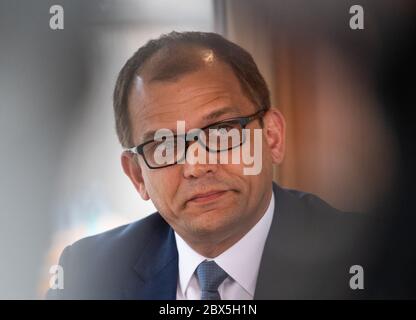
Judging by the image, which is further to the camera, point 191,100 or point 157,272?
point 157,272

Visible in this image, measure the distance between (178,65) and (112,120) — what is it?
0.28 m

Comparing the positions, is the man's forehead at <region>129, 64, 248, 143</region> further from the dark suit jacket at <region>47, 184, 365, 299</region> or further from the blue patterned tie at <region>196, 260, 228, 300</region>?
the blue patterned tie at <region>196, 260, 228, 300</region>

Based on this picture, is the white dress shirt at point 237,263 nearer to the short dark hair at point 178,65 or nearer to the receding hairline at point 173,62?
the short dark hair at point 178,65

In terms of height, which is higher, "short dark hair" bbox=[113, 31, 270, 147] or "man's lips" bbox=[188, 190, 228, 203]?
"short dark hair" bbox=[113, 31, 270, 147]

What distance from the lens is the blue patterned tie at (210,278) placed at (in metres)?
1.92

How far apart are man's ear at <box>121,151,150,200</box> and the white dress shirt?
177 millimetres

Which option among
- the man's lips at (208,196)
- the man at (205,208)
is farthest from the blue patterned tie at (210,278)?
the man's lips at (208,196)

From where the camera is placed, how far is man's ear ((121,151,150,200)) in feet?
6.27

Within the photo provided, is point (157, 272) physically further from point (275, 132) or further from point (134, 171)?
point (275, 132)

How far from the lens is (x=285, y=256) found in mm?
1914

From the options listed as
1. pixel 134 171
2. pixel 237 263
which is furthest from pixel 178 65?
pixel 237 263

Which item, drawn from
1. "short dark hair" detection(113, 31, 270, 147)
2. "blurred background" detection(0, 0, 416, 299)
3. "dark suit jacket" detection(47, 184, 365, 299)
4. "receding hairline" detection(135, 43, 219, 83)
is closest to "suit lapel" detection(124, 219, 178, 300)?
"dark suit jacket" detection(47, 184, 365, 299)

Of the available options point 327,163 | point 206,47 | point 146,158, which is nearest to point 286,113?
point 327,163

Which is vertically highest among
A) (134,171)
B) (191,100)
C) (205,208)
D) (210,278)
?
(191,100)
